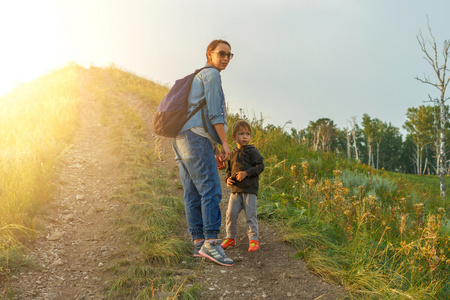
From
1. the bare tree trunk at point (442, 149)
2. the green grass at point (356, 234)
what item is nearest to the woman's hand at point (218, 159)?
the green grass at point (356, 234)

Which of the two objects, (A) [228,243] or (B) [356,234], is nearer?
(B) [356,234]

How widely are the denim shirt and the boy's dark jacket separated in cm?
49

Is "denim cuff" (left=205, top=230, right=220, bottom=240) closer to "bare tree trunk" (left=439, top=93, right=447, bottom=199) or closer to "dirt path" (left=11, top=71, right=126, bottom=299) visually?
"dirt path" (left=11, top=71, right=126, bottom=299)

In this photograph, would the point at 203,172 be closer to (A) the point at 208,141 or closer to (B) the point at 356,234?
(A) the point at 208,141

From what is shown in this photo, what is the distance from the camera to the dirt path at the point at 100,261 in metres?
3.07

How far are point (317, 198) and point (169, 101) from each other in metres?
2.94


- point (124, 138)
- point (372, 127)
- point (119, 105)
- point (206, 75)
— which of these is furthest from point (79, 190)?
point (372, 127)

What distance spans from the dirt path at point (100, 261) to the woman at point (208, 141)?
375mm

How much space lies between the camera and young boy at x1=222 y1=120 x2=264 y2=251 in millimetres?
3754

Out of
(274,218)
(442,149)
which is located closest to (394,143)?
(442,149)

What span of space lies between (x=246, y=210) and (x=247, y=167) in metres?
0.52

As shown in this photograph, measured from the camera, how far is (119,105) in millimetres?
12016

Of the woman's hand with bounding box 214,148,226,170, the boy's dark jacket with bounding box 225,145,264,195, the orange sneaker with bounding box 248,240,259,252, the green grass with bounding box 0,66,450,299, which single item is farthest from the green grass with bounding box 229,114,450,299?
the woman's hand with bounding box 214,148,226,170

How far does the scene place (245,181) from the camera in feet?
12.3
